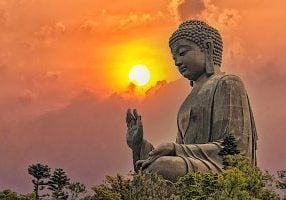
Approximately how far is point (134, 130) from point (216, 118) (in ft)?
8.86

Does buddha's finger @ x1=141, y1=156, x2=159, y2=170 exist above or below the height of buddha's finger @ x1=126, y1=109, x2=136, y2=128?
below

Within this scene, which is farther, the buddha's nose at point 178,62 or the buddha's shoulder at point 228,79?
the buddha's nose at point 178,62

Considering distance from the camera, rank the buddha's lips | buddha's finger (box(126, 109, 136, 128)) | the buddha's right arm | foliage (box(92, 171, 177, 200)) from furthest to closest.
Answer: the buddha's lips → the buddha's right arm → buddha's finger (box(126, 109, 136, 128)) → foliage (box(92, 171, 177, 200))

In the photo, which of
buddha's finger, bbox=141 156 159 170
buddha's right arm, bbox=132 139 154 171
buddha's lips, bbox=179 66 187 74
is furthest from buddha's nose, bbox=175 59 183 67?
buddha's finger, bbox=141 156 159 170

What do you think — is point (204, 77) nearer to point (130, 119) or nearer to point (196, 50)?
point (196, 50)

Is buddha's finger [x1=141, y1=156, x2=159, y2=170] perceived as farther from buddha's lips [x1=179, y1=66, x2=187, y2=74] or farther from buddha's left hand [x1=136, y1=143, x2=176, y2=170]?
buddha's lips [x1=179, y1=66, x2=187, y2=74]

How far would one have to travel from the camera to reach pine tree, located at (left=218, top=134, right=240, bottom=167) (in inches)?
940

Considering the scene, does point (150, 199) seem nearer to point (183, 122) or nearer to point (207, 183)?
point (207, 183)

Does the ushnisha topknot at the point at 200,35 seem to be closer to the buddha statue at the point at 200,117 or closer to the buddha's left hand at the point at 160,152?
the buddha statue at the point at 200,117

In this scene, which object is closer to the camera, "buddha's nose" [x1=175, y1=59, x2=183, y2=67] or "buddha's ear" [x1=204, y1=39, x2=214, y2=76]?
"buddha's ear" [x1=204, y1=39, x2=214, y2=76]

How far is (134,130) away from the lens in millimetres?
25062

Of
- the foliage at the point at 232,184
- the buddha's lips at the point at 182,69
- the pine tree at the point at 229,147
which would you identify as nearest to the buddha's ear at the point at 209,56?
the buddha's lips at the point at 182,69

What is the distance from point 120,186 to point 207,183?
41.6ft

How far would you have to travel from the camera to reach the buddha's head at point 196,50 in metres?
27.2
